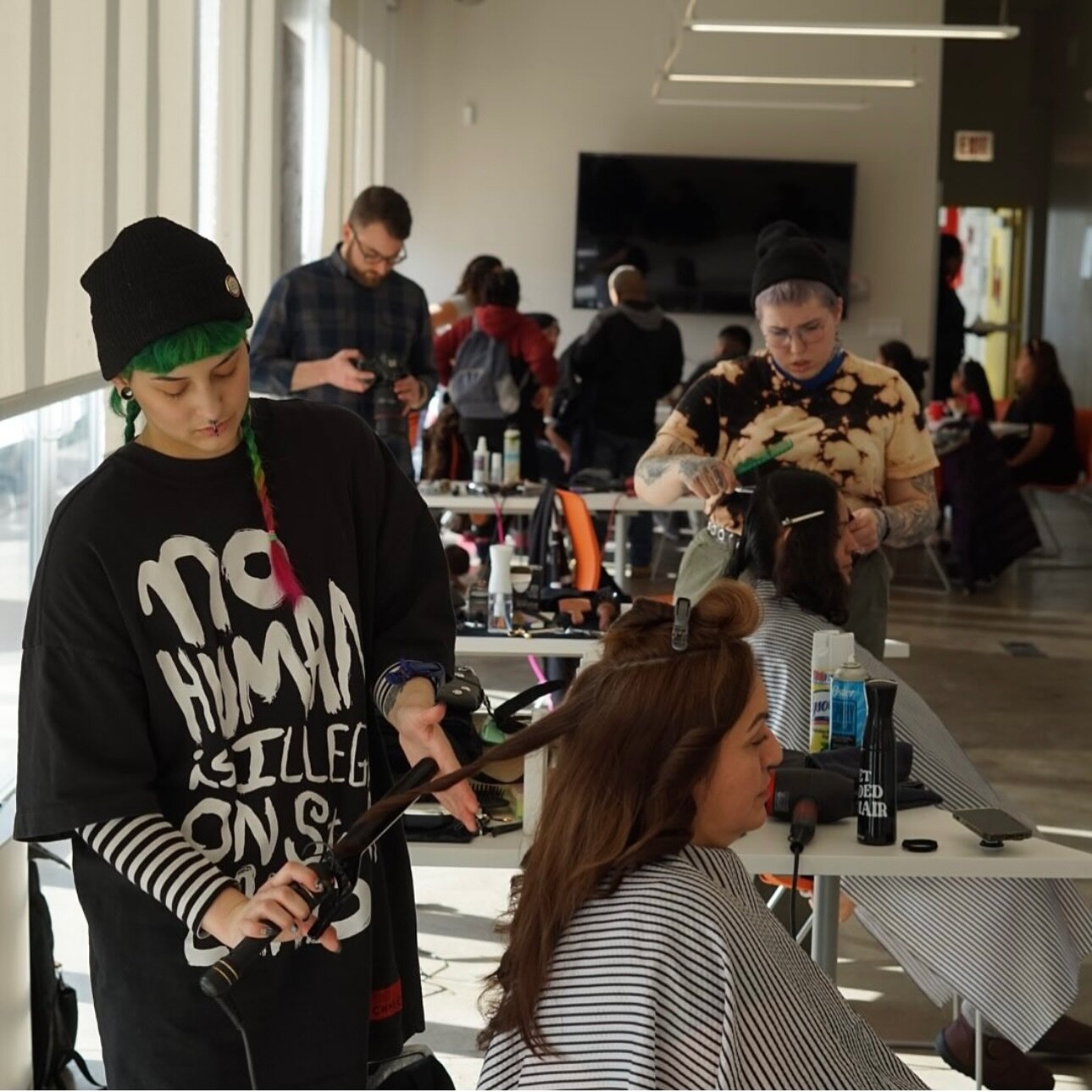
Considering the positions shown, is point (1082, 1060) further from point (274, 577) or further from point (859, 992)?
point (274, 577)

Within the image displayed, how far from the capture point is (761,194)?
11.5 m

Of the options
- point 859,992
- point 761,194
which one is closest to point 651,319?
point 761,194

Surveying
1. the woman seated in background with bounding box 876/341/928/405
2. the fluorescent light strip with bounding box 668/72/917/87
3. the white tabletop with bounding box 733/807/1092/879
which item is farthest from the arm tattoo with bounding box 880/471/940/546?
the fluorescent light strip with bounding box 668/72/917/87

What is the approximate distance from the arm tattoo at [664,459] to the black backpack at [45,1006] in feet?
4.65

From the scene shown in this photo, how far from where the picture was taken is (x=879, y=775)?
262 centimetres

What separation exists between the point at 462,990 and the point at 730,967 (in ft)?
7.17

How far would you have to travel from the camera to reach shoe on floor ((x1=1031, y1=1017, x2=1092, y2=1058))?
3.49 metres

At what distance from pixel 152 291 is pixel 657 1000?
83cm

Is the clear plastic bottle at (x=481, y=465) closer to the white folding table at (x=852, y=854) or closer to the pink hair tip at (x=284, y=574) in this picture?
the white folding table at (x=852, y=854)

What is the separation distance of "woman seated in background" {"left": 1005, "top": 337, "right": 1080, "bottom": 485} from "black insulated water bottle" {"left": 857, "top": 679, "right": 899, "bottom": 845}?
8.18 metres

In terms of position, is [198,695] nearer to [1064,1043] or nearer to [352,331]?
[1064,1043]

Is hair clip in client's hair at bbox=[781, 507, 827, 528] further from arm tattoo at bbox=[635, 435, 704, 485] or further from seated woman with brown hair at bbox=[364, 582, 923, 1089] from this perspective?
seated woman with brown hair at bbox=[364, 582, 923, 1089]

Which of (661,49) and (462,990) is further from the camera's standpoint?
(661,49)

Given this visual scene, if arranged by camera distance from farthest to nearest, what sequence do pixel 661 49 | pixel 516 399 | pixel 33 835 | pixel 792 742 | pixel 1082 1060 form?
pixel 661 49, pixel 516 399, pixel 1082 1060, pixel 792 742, pixel 33 835
